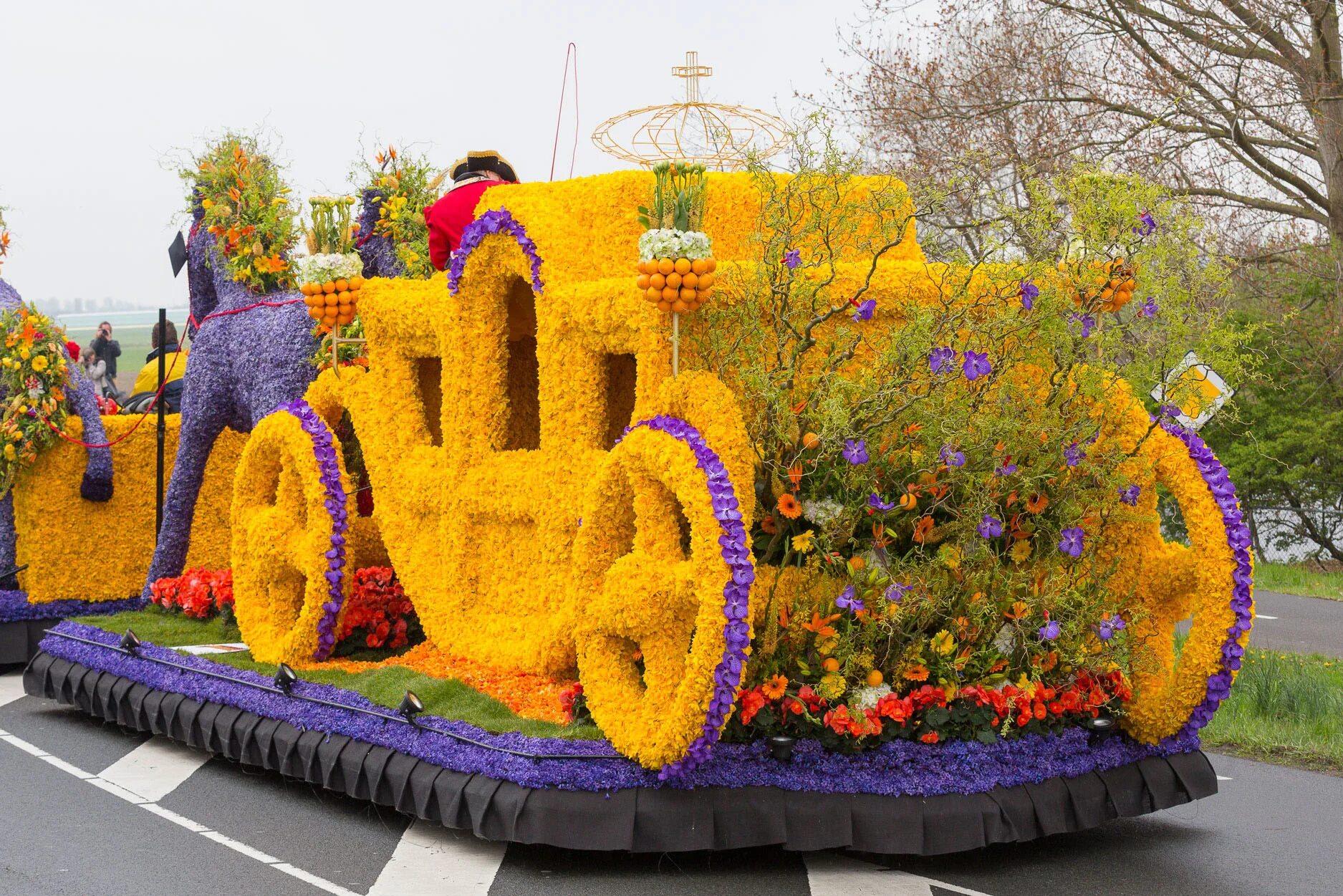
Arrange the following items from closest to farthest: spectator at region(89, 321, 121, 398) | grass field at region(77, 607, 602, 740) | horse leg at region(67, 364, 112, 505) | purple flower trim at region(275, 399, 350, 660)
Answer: grass field at region(77, 607, 602, 740) → purple flower trim at region(275, 399, 350, 660) → horse leg at region(67, 364, 112, 505) → spectator at region(89, 321, 121, 398)

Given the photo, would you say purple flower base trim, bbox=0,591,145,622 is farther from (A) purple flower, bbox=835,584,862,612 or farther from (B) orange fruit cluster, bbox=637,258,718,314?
(A) purple flower, bbox=835,584,862,612

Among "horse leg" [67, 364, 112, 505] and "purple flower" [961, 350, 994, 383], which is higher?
"purple flower" [961, 350, 994, 383]

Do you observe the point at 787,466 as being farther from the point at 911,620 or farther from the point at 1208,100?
the point at 1208,100

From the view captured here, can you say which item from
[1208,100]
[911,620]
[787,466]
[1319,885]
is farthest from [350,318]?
[1208,100]

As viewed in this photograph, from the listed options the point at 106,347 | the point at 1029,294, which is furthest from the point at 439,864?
the point at 106,347

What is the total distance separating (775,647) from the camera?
5887 mm

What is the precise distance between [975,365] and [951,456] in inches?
15.9

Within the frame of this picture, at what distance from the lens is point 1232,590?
6.14m

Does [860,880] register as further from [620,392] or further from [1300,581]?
[1300,581]

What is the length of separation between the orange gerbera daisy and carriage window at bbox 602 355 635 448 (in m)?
2.13

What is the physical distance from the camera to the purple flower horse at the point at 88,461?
Result: 988cm

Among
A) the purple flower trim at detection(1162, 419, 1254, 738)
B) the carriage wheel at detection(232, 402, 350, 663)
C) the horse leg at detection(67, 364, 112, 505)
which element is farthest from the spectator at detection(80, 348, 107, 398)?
the purple flower trim at detection(1162, 419, 1254, 738)

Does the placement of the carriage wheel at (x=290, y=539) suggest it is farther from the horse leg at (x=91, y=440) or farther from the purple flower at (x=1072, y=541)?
the purple flower at (x=1072, y=541)

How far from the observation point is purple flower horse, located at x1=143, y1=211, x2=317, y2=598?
8977 mm
